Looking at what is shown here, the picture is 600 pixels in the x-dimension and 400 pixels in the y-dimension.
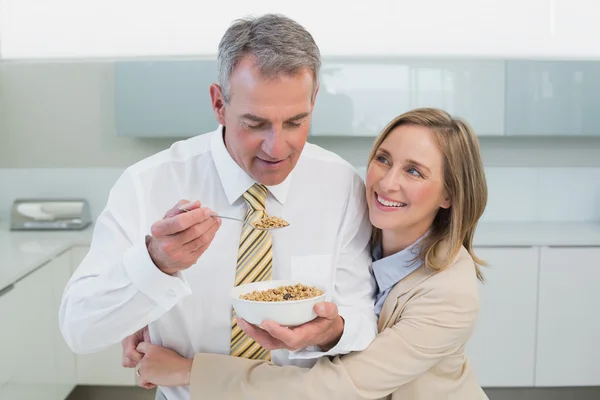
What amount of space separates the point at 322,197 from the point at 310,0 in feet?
6.99

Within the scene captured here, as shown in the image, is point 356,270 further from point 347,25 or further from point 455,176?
point 347,25

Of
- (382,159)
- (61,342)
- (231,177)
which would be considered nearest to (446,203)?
(382,159)

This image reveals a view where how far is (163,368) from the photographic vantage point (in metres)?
1.54

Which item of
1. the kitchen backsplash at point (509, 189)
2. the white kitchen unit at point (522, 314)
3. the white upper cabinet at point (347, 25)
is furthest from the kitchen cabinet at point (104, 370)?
the white upper cabinet at point (347, 25)

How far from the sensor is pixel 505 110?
3.28 metres

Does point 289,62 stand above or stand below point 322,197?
above

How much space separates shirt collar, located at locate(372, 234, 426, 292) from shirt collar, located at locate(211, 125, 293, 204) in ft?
1.00

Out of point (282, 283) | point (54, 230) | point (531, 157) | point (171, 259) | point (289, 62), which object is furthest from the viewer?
point (531, 157)

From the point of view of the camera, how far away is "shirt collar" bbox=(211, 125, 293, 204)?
161cm

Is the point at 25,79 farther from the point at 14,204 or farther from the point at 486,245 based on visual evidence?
the point at 486,245

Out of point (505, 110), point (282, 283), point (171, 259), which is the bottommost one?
point (282, 283)

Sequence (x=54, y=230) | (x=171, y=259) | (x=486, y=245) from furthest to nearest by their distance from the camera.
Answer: (x=54, y=230), (x=486, y=245), (x=171, y=259)

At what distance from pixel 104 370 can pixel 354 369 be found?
205cm

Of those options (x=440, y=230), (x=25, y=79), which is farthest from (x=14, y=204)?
(x=440, y=230)
